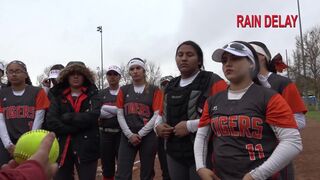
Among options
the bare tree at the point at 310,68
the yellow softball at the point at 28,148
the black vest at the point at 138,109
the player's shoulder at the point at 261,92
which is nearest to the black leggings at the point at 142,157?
the black vest at the point at 138,109

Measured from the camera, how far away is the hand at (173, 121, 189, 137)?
421cm

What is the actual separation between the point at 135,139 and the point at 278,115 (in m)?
3.05

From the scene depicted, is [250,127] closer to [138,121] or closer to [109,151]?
[138,121]

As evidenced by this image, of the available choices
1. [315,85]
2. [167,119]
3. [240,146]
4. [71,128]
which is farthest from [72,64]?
[315,85]

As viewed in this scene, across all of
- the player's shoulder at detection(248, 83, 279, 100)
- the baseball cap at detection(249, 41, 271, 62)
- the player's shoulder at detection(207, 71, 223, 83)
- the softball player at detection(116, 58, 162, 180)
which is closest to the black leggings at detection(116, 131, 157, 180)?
the softball player at detection(116, 58, 162, 180)

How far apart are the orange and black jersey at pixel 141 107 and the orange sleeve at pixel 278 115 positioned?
3.02 m

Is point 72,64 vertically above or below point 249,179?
above

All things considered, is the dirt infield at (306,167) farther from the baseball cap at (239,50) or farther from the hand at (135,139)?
the baseball cap at (239,50)

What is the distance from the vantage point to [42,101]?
18.2ft

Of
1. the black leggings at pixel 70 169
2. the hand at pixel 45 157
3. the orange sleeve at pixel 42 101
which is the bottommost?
the black leggings at pixel 70 169

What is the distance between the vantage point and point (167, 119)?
458cm

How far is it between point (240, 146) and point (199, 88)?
1.24 m

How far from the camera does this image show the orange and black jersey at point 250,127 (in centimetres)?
312

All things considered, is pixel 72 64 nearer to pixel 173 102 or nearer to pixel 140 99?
pixel 140 99
